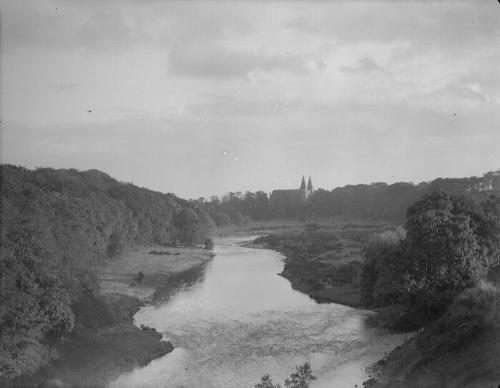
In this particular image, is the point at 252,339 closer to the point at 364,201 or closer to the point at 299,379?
the point at 299,379

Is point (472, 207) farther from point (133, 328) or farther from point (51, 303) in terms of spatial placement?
point (51, 303)

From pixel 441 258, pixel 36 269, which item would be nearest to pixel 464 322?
pixel 441 258

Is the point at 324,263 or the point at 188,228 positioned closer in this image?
the point at 324,263

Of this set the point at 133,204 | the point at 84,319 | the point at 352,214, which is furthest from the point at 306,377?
the point at 352,214

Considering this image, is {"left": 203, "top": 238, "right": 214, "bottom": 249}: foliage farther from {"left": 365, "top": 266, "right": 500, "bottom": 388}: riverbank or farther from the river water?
{"left": 365, "top": 266, "right": 500, "bottom": 388}: riverbank

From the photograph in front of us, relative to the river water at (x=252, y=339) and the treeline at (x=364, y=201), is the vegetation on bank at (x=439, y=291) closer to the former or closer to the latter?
the river water at (x=252, y=339)

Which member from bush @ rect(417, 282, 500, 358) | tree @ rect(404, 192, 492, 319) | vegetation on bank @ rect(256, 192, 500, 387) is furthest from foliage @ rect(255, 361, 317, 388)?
tree @ rect(404, 192, 492, 319)
